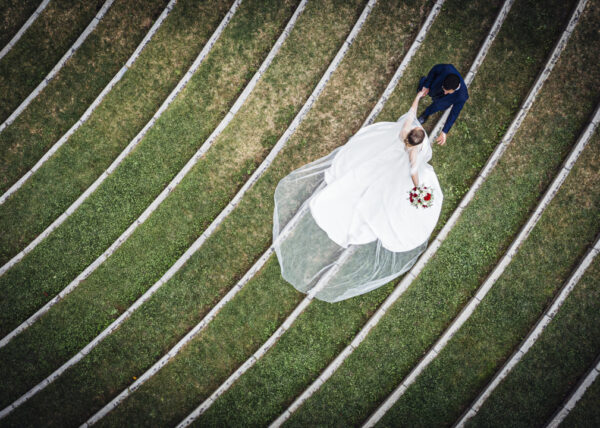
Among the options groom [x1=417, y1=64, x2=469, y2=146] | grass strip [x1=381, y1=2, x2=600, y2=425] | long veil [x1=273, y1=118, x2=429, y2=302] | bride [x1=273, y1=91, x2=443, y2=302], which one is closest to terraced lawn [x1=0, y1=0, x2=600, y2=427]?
grass strip [x1=381, y1=2, x2=600, y2=425]

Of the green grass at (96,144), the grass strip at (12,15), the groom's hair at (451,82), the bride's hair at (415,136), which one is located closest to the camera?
the bride's hair at (415,136)

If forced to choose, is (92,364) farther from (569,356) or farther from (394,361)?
(569,356)

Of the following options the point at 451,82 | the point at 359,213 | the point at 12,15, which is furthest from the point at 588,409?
the point at 12,15

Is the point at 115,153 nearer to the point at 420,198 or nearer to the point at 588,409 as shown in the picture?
the point at 420,198

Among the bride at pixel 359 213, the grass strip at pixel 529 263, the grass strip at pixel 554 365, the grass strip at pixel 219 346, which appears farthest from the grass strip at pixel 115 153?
the grass strip at pixel 554 365

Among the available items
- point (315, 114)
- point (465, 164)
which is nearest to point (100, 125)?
point (315, 114)

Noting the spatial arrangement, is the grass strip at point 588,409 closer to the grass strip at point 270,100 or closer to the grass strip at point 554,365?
the grass strip at point 554,365
